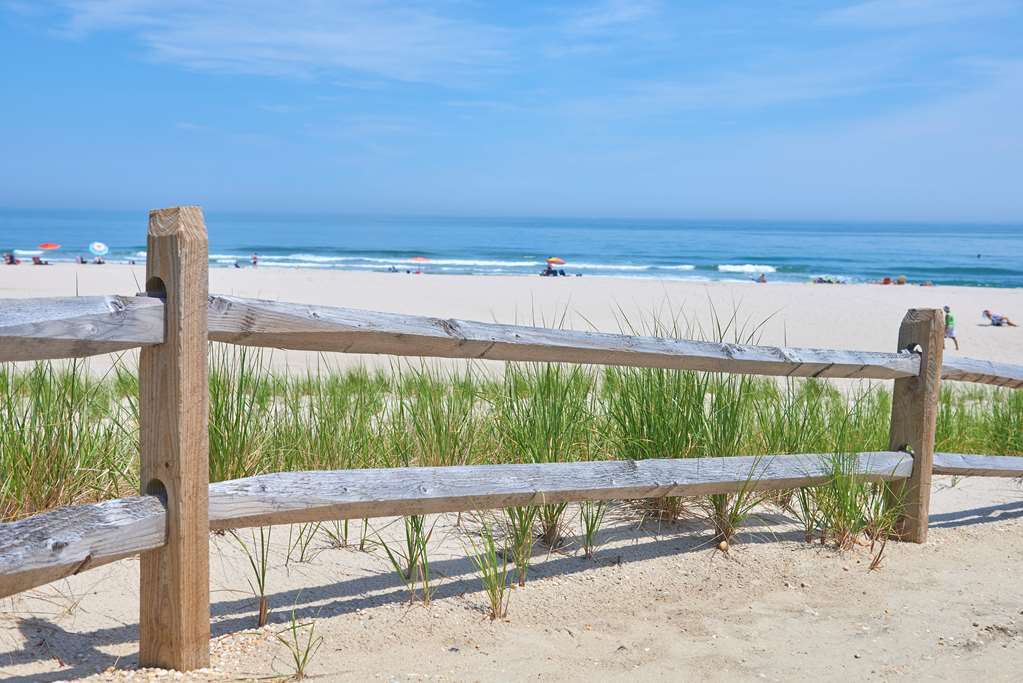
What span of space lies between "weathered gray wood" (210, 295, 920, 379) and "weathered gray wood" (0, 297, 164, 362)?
21cm

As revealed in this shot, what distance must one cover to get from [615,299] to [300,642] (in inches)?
772

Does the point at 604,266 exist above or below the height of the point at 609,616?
above

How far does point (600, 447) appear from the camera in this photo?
4.68 m

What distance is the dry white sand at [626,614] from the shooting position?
121 inches

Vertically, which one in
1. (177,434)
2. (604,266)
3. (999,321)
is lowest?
(999,321)

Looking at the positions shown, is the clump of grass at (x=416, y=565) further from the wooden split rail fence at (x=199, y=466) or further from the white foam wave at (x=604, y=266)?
the white foam wave at (x=604, y=266)

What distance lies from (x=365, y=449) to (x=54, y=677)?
1.96 metres

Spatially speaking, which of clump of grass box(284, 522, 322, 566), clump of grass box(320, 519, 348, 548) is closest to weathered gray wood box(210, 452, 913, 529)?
clump of grass box(284, 522, 322, 566)

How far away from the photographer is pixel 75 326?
2.41 m

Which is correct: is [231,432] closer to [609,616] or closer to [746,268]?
[609,616]

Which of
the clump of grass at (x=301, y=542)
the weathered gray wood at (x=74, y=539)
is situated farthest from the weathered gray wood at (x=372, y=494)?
the clump of grass at (x=301, y=542)

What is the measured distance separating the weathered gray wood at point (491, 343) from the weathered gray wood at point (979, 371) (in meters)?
0.41

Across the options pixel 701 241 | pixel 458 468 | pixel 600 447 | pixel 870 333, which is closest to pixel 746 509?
pixel 600 447

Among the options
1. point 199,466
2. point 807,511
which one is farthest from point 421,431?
point 199,466
